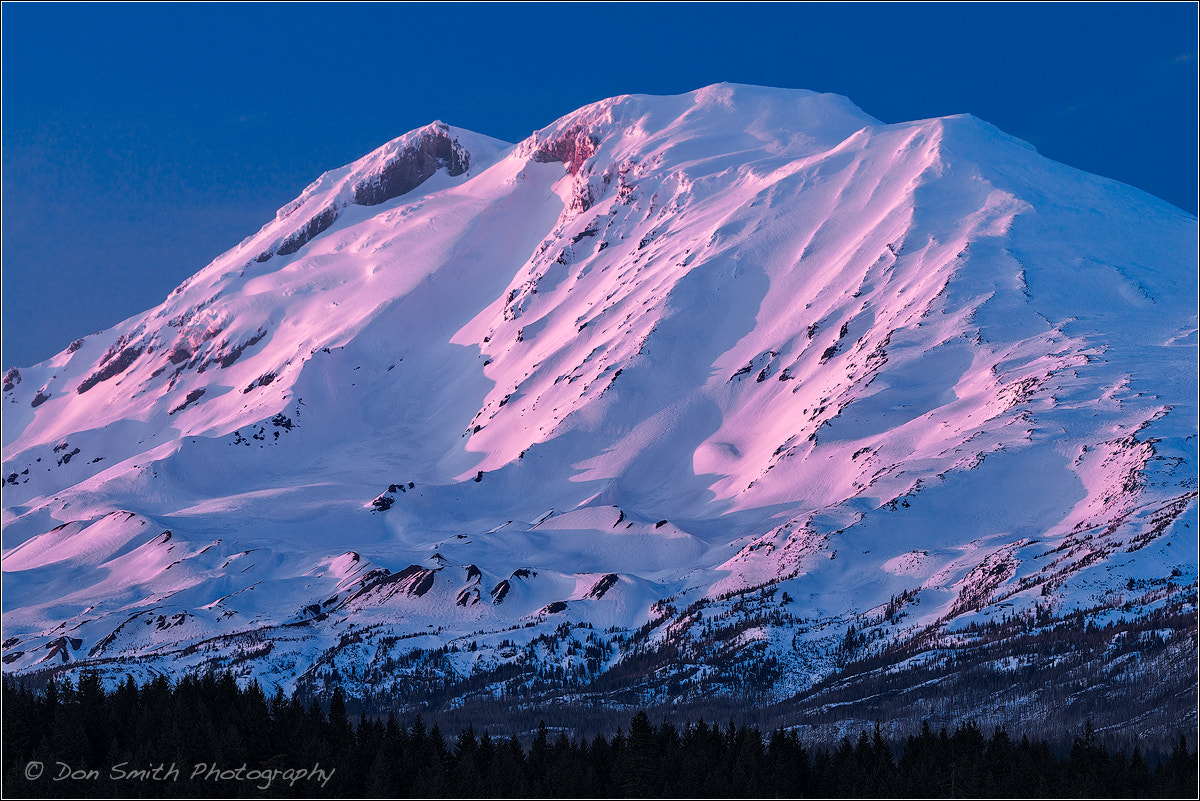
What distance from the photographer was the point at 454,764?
101 meters

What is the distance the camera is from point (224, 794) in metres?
91.2

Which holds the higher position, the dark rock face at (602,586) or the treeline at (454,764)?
the dark rock face at (602,586)

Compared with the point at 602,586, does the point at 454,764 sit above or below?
below

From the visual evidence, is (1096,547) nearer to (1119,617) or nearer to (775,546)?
(1119,617)

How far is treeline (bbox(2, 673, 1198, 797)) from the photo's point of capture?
92125mm

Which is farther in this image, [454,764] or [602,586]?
[602,586]

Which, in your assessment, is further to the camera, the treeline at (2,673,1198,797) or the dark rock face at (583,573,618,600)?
the dark rock face at (583,573,618,600)

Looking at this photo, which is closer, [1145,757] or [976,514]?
[1145,757]

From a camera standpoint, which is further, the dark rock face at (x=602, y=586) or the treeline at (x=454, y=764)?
the dark rock face at (x=602, y=586)

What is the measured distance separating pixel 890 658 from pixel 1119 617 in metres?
25.2

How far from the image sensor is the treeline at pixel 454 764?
302 feet

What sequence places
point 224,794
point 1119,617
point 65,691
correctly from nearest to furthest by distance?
point 224,794 → point 65,691 → point 1119,617

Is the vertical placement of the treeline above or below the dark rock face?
below

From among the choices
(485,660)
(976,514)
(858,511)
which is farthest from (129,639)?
(976,514)
